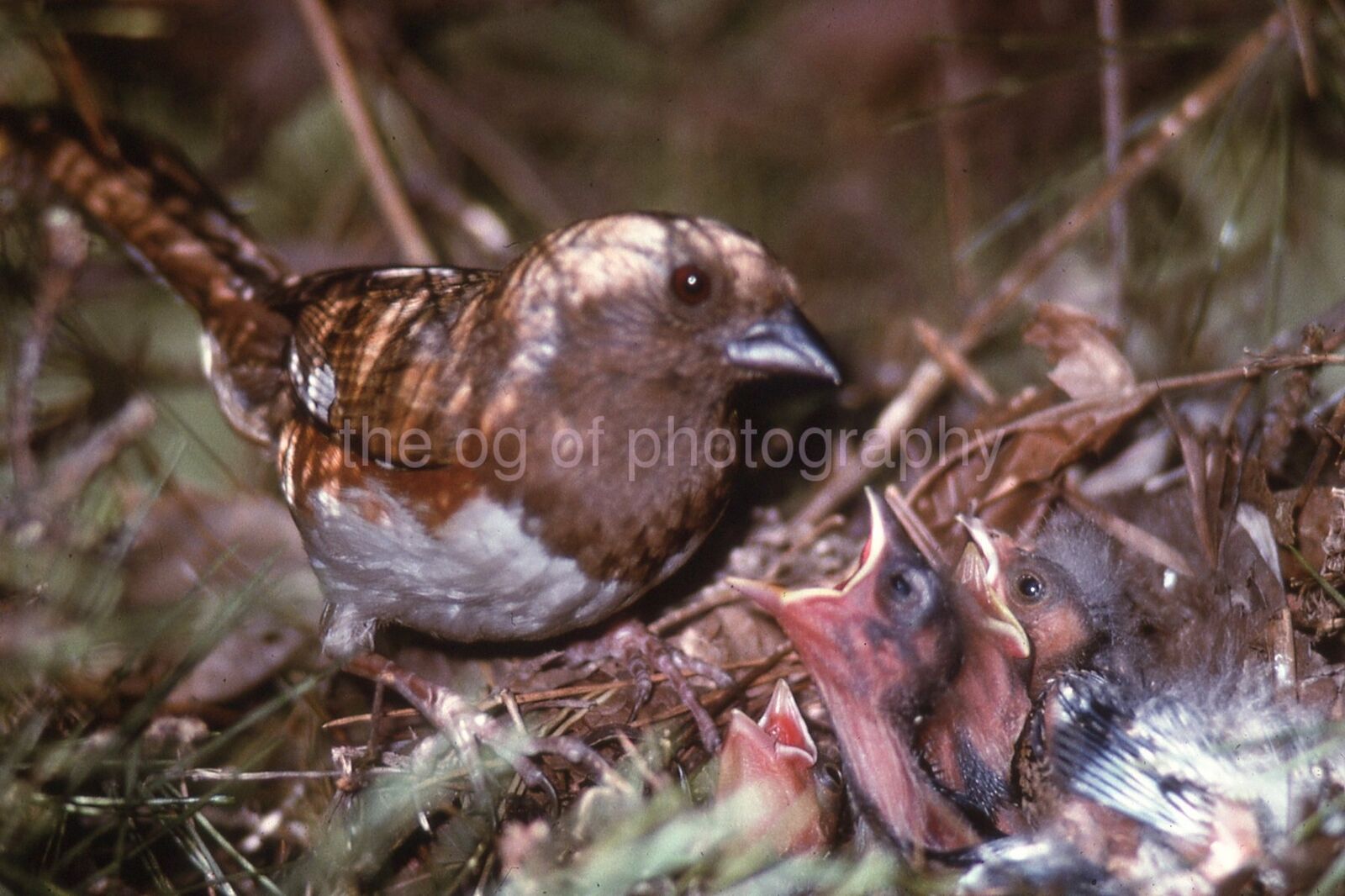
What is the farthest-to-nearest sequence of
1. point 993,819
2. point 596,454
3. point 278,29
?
1. point 278,29
2. point 596,454
3. point 993,819

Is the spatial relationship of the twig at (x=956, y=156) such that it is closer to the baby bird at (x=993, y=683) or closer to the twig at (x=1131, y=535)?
the twig at (x=1131, y=535)

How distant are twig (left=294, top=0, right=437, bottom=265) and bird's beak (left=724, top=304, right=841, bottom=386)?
167 cm

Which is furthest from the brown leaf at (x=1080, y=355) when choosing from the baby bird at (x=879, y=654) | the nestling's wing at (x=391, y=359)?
the nestling's wing at (x=391, y=359)

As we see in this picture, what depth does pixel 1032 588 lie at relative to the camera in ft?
8.02

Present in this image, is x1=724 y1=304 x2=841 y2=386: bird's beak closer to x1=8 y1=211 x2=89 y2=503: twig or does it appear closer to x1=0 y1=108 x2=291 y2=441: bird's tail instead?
x1=0 y1=108 x2=291 y2=441: bird's tail

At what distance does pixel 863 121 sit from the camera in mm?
4797

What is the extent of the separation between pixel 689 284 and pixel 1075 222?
1622 mm

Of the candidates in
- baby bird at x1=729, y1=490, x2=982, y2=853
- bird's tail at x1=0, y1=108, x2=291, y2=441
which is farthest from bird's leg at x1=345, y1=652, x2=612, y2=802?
bird's tail at x1=0, y1=108, x2=291, y2=441

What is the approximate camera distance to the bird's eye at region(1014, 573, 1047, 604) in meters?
2.44

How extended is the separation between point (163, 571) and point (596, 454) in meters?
1.45

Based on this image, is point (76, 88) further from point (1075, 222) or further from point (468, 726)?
point (1075, 222)

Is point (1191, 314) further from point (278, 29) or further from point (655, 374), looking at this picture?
point (278, 29)

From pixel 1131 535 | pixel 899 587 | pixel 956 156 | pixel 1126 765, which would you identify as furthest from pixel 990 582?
pixel 956 156

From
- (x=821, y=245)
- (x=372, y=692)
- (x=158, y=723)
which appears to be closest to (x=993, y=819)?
(x=372, y=692)
